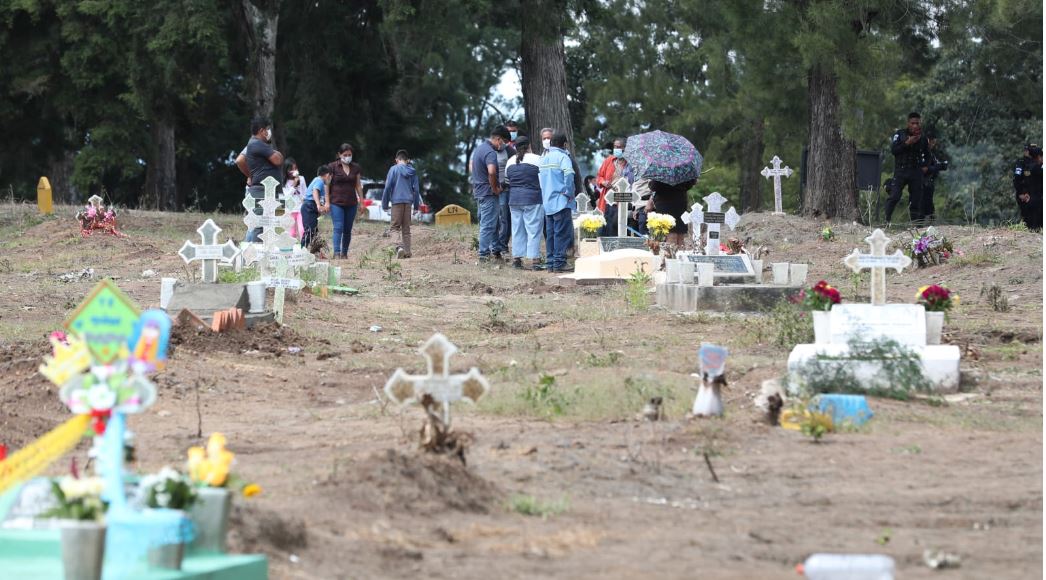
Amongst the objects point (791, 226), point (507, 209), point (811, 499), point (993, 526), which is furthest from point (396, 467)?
point (791, 226)

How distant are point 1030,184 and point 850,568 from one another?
2032 cm

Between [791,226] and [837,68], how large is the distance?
303 centimetres

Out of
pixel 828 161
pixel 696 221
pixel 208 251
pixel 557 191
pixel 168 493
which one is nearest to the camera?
pixel 168 493

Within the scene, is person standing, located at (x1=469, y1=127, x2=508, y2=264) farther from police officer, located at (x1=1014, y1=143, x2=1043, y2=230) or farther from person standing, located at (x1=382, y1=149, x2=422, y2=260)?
police officer, located at (x1=1014, y1=143, x2=1043, y2=230)

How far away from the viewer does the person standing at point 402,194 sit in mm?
21688

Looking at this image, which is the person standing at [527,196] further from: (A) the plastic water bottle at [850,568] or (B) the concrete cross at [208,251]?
(A) the plastic water bottle at [850,568]

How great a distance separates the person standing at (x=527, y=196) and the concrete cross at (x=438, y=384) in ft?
41.7

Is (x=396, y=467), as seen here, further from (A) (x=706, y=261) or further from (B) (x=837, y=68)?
(B) (x=837, y=68)

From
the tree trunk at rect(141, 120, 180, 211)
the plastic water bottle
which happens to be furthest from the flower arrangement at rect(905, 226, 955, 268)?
the tree trunk at rect(141, 120, 180, 211)

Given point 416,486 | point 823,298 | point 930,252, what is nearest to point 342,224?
point 930,252

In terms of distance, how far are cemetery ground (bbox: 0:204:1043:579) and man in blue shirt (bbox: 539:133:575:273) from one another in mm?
4235

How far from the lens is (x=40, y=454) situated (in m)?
5.67

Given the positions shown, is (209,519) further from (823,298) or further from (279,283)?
(279,283)

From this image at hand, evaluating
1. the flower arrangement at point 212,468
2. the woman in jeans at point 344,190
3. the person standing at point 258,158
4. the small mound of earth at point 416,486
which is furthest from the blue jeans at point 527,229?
the flower arrangement at point 212,468
